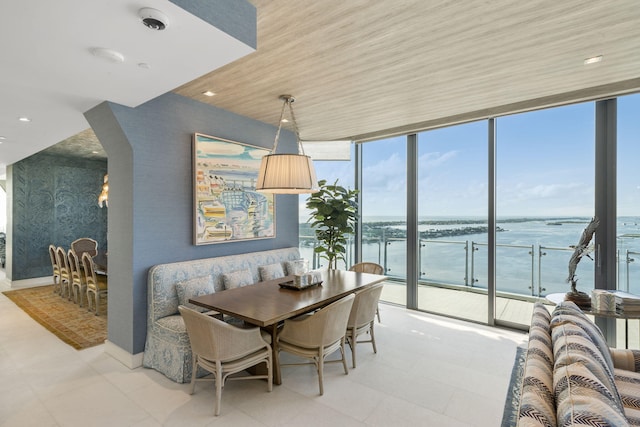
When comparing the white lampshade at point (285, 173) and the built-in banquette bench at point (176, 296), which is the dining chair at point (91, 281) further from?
the white lampshade at point (285, 173)

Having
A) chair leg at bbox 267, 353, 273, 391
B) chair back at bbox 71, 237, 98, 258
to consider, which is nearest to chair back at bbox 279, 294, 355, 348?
chair leg at bbox 267, 353, 273, 391

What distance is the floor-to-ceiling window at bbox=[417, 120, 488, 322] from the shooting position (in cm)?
439

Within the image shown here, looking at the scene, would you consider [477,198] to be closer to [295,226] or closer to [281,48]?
[295,226]

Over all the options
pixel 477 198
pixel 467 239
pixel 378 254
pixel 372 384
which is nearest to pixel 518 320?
pixel 467 239

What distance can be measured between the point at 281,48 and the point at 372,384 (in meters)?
3.04

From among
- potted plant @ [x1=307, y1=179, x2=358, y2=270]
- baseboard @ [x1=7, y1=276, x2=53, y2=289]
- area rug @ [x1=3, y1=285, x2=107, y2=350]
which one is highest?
potted plant @ [x1=307, y1=179, x2=358, y2=270]

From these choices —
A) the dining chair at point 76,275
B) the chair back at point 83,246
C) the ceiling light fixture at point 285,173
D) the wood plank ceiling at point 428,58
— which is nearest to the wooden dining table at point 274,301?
the ceiling light fixture at point 285,173

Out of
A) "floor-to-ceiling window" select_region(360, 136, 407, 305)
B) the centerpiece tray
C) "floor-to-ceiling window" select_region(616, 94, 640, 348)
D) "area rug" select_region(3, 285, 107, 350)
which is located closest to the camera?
the centerpiece tray

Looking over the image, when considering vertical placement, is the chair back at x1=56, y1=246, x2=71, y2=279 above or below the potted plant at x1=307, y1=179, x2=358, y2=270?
below

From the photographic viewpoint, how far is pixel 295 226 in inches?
204

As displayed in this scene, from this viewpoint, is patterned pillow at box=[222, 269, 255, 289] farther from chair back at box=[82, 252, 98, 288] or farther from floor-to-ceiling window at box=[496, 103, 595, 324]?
floor-to-ceiling window at box=[496, 103, 595, 324]

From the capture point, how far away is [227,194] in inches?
154

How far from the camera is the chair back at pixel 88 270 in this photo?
450 centimetres

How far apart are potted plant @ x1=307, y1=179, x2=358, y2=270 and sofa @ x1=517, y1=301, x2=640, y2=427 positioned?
2.98 metres
